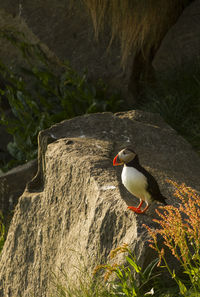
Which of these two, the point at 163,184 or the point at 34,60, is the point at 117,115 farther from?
the point at 34,60

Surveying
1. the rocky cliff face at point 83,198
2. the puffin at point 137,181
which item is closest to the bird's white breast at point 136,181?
the puffin at point 137,181

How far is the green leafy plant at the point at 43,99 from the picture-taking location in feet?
19.0

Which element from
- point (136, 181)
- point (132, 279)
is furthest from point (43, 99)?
point (132, 279)

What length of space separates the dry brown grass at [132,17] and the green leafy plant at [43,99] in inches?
24.5

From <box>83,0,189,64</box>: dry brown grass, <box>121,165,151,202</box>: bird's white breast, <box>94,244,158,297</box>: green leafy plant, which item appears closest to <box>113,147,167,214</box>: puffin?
<box>121,165,151,202</box>: bird's white breast

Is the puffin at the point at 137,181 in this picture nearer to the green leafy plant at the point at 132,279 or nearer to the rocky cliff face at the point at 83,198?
the rocky cliff face at the point at 83,198

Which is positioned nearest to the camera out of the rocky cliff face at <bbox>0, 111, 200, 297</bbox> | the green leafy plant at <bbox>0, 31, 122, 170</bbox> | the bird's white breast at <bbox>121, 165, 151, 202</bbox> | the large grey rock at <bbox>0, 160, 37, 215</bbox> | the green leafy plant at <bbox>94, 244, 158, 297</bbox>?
the green leafy plant at <bbox>94, 244, 158, 297</bbox>

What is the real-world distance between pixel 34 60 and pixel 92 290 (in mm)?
4115

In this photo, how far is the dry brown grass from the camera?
4957mm

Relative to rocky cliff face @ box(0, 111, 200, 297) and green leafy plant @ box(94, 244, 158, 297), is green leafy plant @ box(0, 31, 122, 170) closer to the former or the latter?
rocky cliff face @ box(0, 111, 200, 297)

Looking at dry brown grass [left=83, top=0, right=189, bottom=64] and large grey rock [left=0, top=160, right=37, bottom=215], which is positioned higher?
dry brown grass [left=83, top=0, right=189, bottom=64]

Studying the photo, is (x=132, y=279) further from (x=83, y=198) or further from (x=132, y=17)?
(x=132, y=17)

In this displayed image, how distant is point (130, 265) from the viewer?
2.81 meters

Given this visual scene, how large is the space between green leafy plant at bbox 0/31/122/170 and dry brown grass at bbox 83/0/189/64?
623 mm
